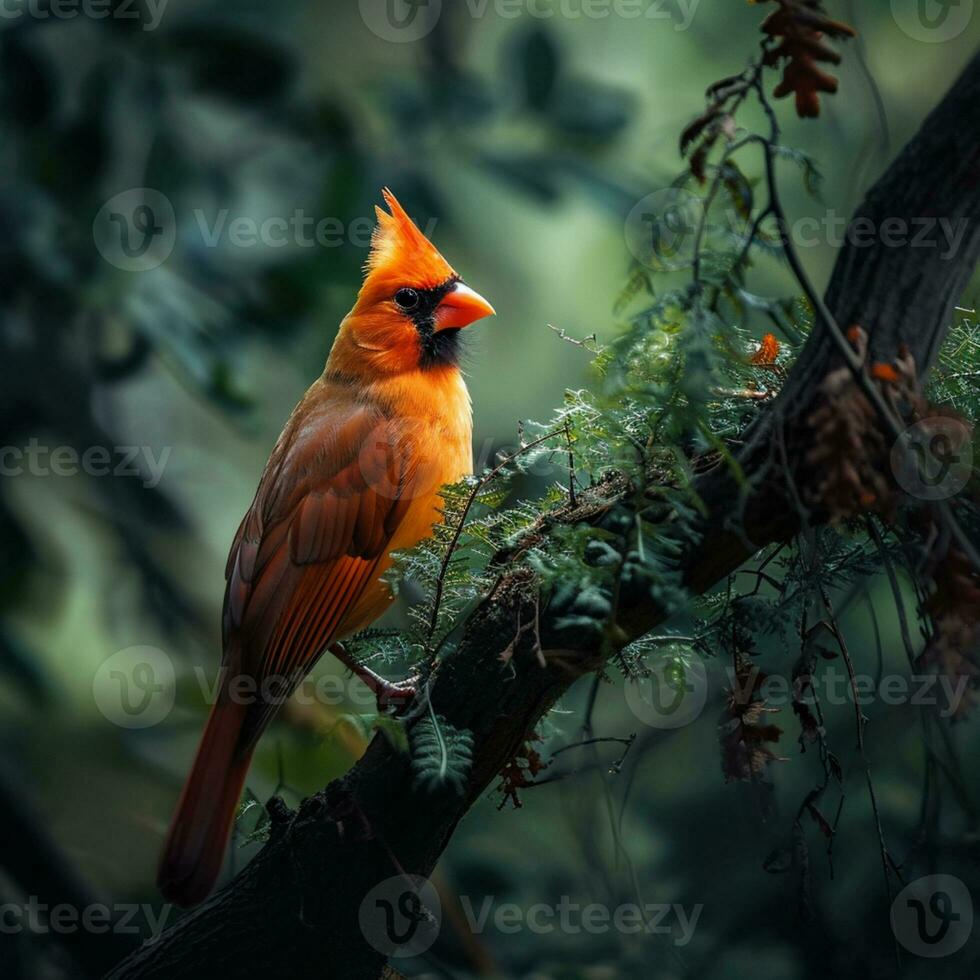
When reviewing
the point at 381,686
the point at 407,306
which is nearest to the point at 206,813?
the point at 381,686

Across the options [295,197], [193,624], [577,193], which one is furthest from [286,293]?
[193,624]

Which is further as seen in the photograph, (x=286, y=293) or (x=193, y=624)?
(x=193, y=624)

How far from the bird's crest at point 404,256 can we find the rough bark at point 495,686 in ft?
4.89

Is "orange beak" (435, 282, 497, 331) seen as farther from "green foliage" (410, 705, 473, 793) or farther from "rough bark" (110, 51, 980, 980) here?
"green foliage" (410, 705, 473, 793)

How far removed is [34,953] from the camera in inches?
109

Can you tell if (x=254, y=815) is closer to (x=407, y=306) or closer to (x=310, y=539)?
(x=310, y=539)

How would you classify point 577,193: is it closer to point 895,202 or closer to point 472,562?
point 472,562

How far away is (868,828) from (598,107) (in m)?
1.84

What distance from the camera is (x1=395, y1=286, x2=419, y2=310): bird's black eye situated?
3.03 m

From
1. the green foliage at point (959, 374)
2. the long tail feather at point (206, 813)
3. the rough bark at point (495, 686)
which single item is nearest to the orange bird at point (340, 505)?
the long tail feather at point (206, 813)

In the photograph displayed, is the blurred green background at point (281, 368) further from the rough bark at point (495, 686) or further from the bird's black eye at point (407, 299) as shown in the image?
the rough bark at point (495, 686)

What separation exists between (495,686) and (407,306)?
1587 millimetres

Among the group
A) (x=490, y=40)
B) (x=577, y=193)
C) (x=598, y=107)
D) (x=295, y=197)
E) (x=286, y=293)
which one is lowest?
(x=286, y=293)

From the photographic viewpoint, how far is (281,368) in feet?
11.5
